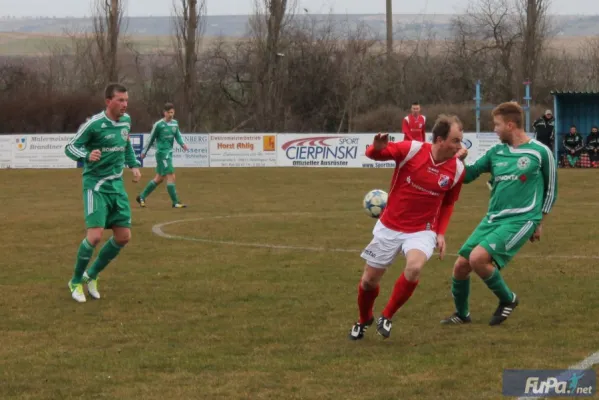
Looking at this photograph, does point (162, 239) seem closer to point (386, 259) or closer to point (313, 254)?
point (313, 254)

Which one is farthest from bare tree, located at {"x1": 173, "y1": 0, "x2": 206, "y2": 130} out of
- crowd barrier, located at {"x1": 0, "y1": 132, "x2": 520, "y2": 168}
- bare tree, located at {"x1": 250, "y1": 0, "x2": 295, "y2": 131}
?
crowd barrier, located at {"x1": 0, "y1": 132, "x2": 520, "y2": 168}

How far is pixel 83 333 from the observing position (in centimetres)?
859

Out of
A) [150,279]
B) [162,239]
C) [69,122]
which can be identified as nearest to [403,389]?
[150,279]

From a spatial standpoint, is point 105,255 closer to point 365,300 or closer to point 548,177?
point 365,300

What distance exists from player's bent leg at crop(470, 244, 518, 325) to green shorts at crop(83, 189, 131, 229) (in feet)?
11.9

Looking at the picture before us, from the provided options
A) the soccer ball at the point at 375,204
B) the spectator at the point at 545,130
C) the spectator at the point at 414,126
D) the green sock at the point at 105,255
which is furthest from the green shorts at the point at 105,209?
the spectator at the point at 545,130

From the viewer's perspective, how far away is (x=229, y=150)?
36.2m

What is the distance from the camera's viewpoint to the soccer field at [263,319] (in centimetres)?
686

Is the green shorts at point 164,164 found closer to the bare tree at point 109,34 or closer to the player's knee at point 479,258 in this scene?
the player's knee at point 479,258

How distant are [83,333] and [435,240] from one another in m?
2.97

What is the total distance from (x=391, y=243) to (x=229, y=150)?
28534 mm

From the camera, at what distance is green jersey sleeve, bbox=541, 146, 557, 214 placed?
8427 mm

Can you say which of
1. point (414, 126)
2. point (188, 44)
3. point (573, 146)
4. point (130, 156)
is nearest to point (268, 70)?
point (188, 44)

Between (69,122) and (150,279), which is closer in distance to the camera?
(150,279)
